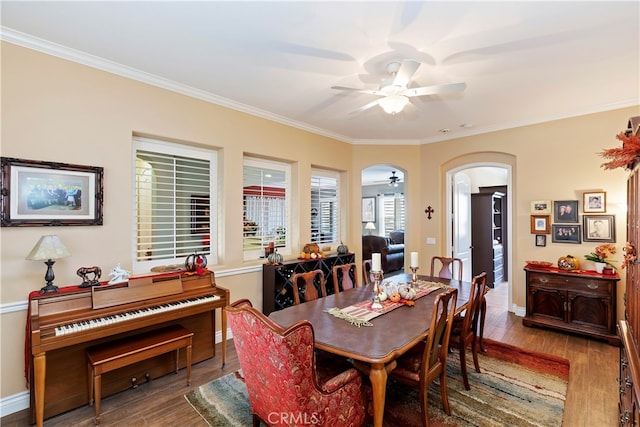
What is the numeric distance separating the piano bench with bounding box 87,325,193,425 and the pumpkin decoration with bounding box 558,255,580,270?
177 inches

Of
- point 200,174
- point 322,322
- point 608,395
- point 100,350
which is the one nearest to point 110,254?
point 100,350

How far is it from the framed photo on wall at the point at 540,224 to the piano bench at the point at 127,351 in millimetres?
4599

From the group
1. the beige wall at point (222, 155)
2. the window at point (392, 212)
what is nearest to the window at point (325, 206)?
the beige wall at point (222, 155)

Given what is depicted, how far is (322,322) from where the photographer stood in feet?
7.20

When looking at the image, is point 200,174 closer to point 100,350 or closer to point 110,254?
point 110,254

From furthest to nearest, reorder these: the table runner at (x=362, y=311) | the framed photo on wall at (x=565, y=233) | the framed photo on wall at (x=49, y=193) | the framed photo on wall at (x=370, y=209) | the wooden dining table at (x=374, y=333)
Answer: the framed photo on wall at (x=370, y=209) → the framed photo on wall at (x=565, y=233) → the framed photo on wall at (x=49, y=193) → the table runner at (x=362, y=311) → the wooden dining table at (x=374, y=333)

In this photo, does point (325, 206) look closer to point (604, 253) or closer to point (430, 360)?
point (430, 360)

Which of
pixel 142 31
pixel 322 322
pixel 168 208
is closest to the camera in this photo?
pixel 322 322

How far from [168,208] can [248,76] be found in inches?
65.2

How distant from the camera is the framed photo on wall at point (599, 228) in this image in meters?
3.80

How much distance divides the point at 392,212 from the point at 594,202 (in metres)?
7.11

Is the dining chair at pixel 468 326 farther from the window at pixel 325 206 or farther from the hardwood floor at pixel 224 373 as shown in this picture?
the window at pixel 325 206

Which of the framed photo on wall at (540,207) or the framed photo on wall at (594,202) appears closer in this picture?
the framed photo on wall at (594,202)

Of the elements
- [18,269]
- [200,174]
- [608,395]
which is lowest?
[608,395]
